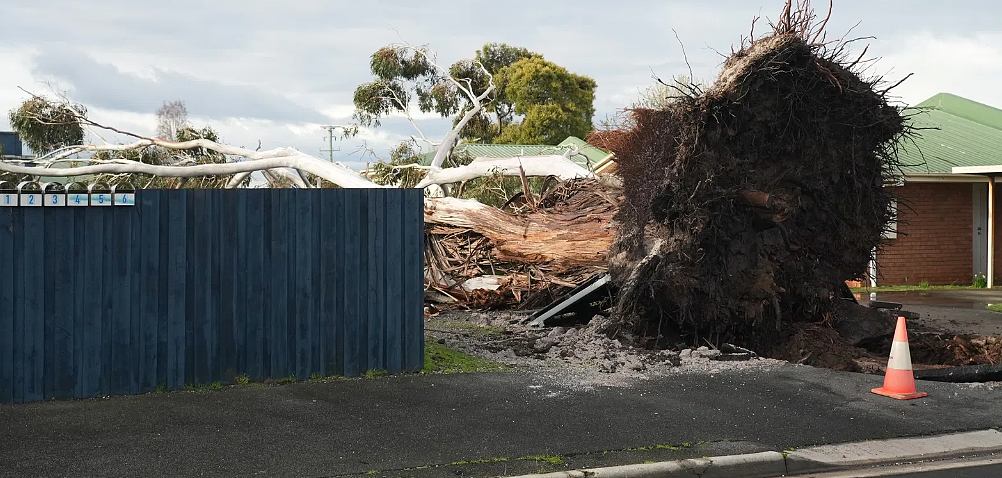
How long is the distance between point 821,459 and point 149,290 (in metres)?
5.42

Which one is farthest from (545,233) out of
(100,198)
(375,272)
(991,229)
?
(991,229)

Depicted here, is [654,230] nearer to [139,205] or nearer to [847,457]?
[847,457]

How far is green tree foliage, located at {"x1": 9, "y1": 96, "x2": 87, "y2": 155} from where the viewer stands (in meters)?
21.6

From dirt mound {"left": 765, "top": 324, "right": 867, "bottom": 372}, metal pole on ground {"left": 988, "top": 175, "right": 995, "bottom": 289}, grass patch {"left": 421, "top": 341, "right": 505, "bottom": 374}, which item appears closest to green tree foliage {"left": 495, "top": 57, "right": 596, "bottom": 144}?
metal pole on ground {"left": 988, "top": 175, "right": 995, "bottom": 289}

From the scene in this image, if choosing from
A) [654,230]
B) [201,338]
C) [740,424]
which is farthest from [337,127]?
[740,424]

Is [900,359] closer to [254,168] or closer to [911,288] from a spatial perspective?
[254,168]

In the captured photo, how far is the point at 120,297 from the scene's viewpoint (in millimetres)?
7723

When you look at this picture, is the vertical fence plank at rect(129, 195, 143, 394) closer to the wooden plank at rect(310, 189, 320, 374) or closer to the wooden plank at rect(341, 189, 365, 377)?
the wooden plank at rect(310, 189, 320, 374)

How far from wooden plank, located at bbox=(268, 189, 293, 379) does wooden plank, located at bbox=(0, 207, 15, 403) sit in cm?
200

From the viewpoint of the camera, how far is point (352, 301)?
339 inches

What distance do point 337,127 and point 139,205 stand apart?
18.5 m

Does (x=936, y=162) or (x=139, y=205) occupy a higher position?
(x=936, y=162)

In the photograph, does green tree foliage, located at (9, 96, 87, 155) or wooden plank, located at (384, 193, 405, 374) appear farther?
green tree foliage, located at (9, 96, 87, 155)

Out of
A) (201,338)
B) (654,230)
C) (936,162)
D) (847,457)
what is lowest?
(847,457)
